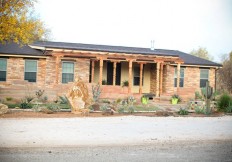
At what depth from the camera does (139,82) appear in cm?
2123

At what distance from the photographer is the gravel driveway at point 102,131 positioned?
6891 mm

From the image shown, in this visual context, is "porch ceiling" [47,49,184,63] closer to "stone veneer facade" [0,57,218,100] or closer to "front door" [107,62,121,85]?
"stone veneer facade" [0,57,218,100]

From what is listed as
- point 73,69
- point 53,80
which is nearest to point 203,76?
point 73,69

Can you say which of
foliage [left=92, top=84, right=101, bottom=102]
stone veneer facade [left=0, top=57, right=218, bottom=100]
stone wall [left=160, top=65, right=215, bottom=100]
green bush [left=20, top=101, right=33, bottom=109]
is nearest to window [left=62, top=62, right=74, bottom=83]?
stone veneer facade [left=0, top=57, right=218, bottom=100]

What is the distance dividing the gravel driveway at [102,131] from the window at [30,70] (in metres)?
8.57

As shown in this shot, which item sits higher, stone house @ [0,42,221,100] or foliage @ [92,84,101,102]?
stone house @ [0,42,221,100]

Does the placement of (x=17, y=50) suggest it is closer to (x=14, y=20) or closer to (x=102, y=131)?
(x=14, y=20)

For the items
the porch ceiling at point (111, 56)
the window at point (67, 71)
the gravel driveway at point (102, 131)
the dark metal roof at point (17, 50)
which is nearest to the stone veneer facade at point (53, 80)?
the window at point (67, 71)

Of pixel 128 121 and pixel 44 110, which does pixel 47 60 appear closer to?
pixel 44 110

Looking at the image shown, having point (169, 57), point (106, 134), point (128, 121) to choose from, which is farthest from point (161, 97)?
point (106, 134)

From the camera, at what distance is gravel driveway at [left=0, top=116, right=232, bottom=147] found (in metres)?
6.89

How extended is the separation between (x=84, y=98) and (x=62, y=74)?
688 centimetres

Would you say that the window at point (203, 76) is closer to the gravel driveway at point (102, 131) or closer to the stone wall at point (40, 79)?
the stone wall at point (40, 79)

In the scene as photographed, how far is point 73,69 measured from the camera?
61.3 ft
